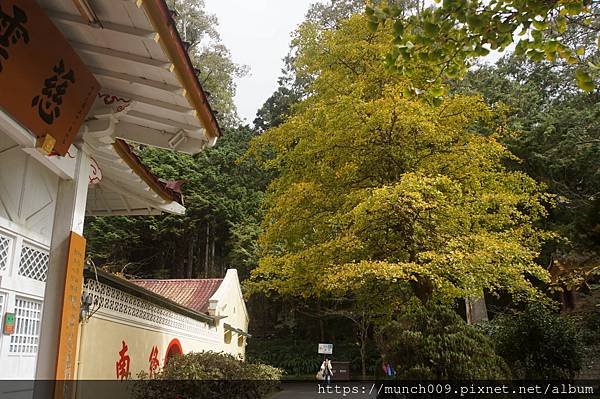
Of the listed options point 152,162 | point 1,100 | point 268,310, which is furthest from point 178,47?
point 268,310

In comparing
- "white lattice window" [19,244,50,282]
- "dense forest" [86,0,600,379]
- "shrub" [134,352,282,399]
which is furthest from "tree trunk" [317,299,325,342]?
"white lattice window" [19,244,50,282]

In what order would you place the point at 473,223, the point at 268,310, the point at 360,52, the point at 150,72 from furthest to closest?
the point at 268,310 < the point at 360,52 < the point at 473,223 < the point at 150,72

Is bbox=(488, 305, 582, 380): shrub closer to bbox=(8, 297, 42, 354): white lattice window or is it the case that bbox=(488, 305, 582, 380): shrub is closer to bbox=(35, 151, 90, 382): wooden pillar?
bbox=(35, 151, 90, 382): wooden pillar

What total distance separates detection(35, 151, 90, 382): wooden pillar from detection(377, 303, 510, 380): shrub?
15.5 feet

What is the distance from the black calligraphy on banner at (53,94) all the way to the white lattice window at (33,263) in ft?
3.59

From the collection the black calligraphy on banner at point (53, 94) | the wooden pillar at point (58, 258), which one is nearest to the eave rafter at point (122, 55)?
the black calligraphy on banner at point (53, 94)

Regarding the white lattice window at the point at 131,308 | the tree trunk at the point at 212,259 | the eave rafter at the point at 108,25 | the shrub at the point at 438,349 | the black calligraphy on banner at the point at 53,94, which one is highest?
the tree trunk at the point at 212,259

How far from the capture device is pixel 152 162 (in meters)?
24.5

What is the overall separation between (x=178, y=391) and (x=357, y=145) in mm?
5145

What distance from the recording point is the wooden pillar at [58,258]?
12.4 ft

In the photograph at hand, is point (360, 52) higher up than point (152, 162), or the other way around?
point (152, 162)

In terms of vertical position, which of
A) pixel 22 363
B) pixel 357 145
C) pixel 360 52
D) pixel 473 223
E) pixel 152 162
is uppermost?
pixel 152 162

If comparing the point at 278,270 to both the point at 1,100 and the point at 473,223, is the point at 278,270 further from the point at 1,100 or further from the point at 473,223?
the point at 1,100

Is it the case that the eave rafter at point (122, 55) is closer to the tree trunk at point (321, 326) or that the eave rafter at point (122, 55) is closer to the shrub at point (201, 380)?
the shrub at point (201, 380)
